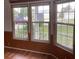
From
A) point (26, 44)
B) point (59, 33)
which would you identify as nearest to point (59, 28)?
point (59, 33)

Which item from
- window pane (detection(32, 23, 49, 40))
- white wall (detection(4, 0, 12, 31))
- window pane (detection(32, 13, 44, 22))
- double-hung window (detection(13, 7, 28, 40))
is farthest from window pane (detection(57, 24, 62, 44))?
white wall (detection(4, 0, 12, 31))

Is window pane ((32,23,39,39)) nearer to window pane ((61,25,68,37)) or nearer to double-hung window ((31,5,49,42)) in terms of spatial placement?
double-hung window ((31,5,49,42))

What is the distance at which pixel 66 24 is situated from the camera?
3.43 metres

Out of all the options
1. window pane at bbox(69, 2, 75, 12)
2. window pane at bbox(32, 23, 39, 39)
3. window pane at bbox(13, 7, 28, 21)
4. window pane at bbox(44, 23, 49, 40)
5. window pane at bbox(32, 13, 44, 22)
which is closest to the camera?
window pane at bbox(69, 2, 75, 12)

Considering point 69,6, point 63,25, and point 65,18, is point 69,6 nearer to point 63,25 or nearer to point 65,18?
point 65,18

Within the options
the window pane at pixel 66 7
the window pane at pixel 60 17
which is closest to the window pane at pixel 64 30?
the window pane at pixel 60 17

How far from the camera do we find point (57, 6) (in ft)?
13.2

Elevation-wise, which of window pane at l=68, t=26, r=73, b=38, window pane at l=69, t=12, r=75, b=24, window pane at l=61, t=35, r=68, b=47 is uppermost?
window pane at l=69, t=12, r=75, b=24

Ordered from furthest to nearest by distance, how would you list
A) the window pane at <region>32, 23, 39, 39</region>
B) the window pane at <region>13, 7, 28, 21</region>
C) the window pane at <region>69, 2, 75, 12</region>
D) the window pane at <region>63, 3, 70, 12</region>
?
the window pane at <region>13, 7, 28, 21</region> → the window pane at <region>32, 23, 39, 39</region> → the window pane at <region>63, 3, 70, 12</region> → the window pane at <region>69, 2, 75, 12</region>

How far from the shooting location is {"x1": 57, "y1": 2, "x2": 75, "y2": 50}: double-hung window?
316 centimetres

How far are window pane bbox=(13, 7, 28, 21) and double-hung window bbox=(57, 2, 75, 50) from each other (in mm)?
1671

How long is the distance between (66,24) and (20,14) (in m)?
2.49

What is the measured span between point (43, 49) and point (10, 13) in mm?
2252

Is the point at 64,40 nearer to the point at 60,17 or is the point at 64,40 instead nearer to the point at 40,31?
the point at 60,17
